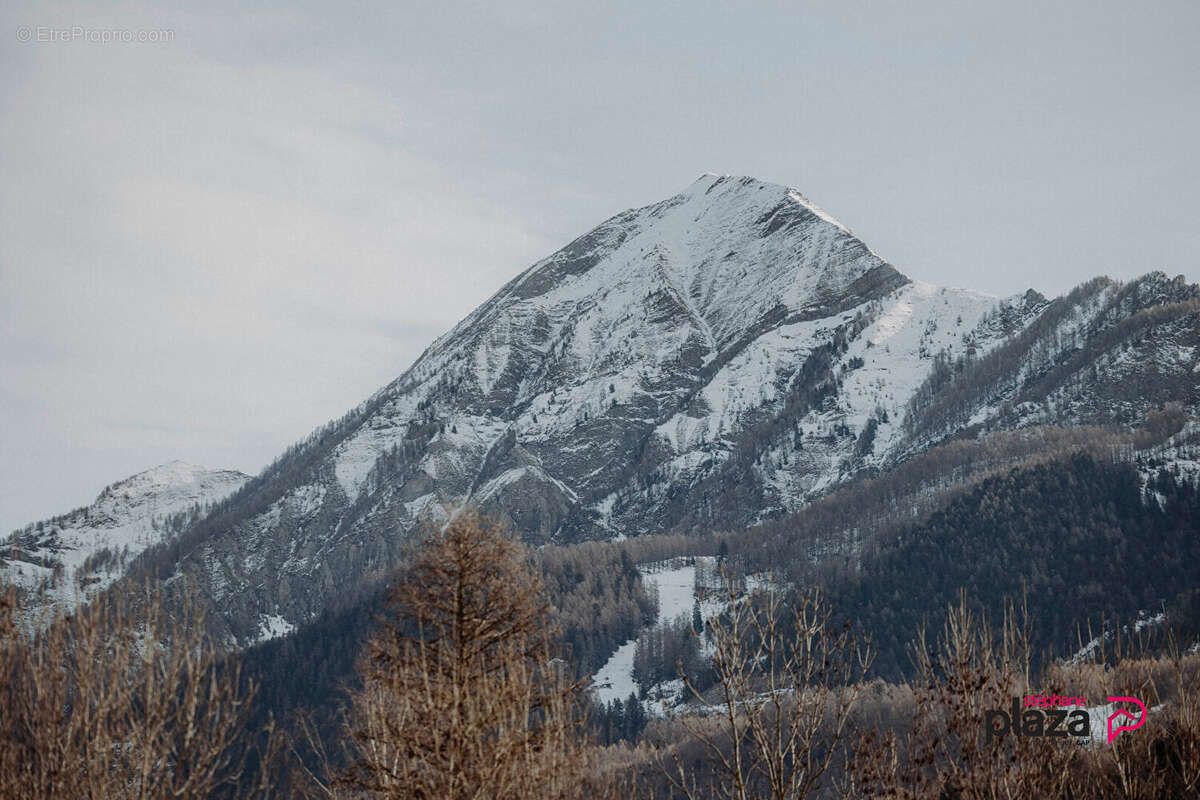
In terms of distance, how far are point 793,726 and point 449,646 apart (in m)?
7.59

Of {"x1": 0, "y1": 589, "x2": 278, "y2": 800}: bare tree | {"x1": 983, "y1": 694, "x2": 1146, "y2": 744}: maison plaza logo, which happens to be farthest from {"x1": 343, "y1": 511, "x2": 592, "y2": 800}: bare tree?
{"x1": 983, "y1": 694, "x2": 1146, "y2": 744}: maison plaza logo

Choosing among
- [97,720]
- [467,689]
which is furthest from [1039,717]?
[97,720]

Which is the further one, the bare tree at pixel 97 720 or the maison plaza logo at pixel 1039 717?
the bare tree at pixel 97 720

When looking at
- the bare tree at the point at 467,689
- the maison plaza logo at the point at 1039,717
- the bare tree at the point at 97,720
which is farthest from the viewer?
the bare tree at the point at 97,720

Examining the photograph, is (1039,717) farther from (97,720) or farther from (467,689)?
(97,720)

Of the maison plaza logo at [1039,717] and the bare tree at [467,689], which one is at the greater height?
the bare tree at [467,689]

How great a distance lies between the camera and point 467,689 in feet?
63.3

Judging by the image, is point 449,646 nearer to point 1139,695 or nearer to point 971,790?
point 971,790

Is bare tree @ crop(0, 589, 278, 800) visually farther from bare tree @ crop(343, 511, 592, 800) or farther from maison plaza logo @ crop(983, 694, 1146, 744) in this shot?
maison plaza logo @ crop(983, 694, 1146, 744)

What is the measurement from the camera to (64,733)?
2030cm

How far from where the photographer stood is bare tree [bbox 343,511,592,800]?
18.5 m

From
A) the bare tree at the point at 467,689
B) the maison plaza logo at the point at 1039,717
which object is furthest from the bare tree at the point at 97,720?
the maison plaza logo at the point at 1039,717

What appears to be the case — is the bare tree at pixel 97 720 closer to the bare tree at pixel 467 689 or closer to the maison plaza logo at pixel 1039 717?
the bare tree at pixel 467 689

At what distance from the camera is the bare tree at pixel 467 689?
18500 mm
